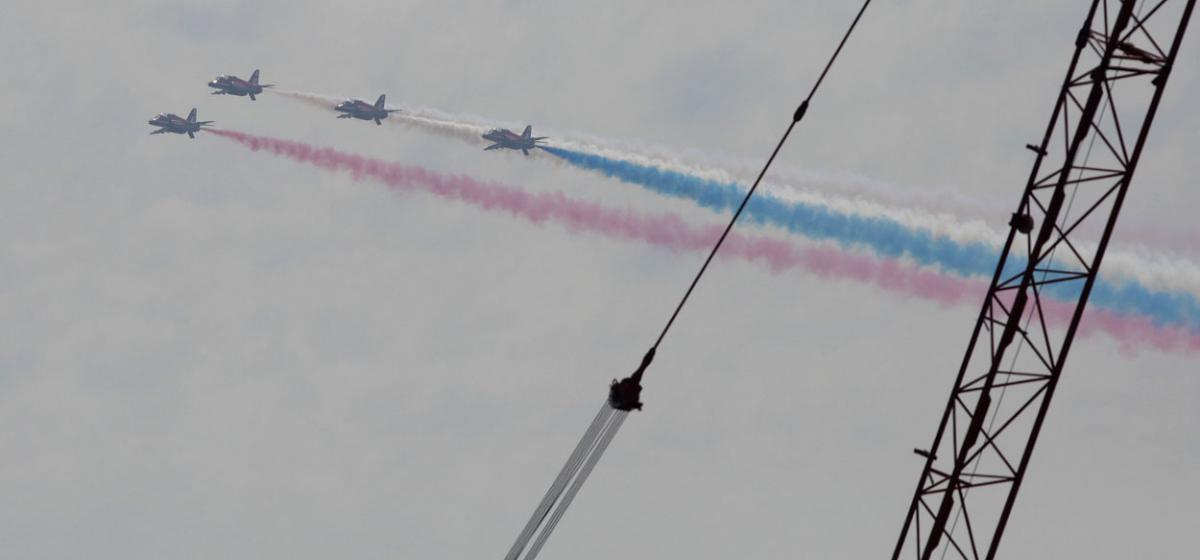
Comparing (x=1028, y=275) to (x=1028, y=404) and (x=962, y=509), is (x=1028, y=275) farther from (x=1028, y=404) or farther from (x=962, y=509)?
(x=962, y=509)

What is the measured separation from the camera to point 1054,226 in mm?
55312

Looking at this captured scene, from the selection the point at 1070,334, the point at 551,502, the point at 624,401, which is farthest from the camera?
→ the point at 551,502

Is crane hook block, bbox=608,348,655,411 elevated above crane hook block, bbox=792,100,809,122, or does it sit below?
below

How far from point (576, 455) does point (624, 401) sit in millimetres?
3588

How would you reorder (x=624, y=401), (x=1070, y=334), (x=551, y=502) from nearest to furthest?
(x=1070, y=334) < (x=624, y=401) < (x=551, y=502)

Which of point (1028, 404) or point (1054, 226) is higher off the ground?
point (1054, 226)

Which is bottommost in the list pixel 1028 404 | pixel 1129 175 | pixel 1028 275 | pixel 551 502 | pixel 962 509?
pixel 551 502

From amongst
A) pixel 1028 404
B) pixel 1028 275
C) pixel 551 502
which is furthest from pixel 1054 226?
pixel 551 502

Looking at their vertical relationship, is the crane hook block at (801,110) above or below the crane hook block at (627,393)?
above

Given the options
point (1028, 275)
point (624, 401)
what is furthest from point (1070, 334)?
point (624, 401)

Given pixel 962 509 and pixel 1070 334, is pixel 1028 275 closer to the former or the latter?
pixel 1070 334

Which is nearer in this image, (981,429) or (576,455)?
(981,429)

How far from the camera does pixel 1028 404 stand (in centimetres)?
5538

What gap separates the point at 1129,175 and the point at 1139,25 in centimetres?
441
